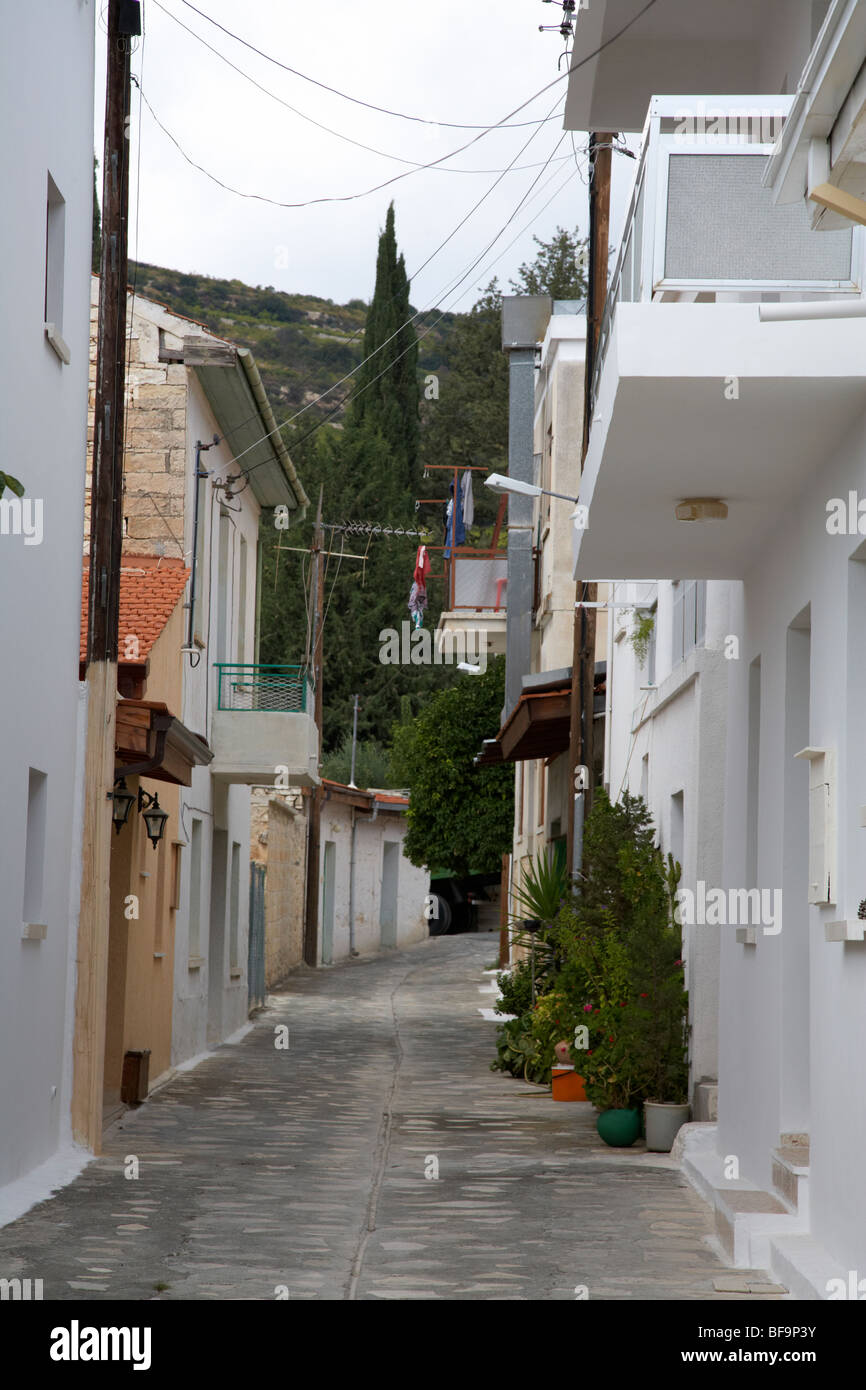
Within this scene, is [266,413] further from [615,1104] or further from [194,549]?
→ [615,1104]

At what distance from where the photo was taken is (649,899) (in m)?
12.1

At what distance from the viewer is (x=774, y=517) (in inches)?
324

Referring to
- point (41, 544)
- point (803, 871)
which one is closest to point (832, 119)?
point (803, 871)

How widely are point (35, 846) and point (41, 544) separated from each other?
1.83 m

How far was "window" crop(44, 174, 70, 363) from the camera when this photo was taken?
998cm

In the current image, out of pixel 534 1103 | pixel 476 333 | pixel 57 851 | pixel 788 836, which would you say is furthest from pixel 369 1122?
pixel 476 333

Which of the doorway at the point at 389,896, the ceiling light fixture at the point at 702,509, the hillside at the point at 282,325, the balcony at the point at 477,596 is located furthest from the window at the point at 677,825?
the hillside at the point at 282,325

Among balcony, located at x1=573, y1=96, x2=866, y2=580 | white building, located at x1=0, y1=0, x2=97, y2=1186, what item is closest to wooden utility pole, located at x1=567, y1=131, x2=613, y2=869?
white building, located at x1=0, y1=0, x2=97, y2=1186

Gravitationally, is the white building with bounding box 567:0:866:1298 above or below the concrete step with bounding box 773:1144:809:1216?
above

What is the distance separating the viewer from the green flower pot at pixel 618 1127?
10.9 metres

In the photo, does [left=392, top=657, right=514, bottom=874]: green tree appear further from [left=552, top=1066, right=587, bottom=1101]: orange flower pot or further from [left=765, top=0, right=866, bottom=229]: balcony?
[left=765, top=0, right=866, bottom=229]: balcony

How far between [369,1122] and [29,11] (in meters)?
7.99

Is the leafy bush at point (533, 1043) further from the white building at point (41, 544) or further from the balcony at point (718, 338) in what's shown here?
the balcony at point (718, 338)
